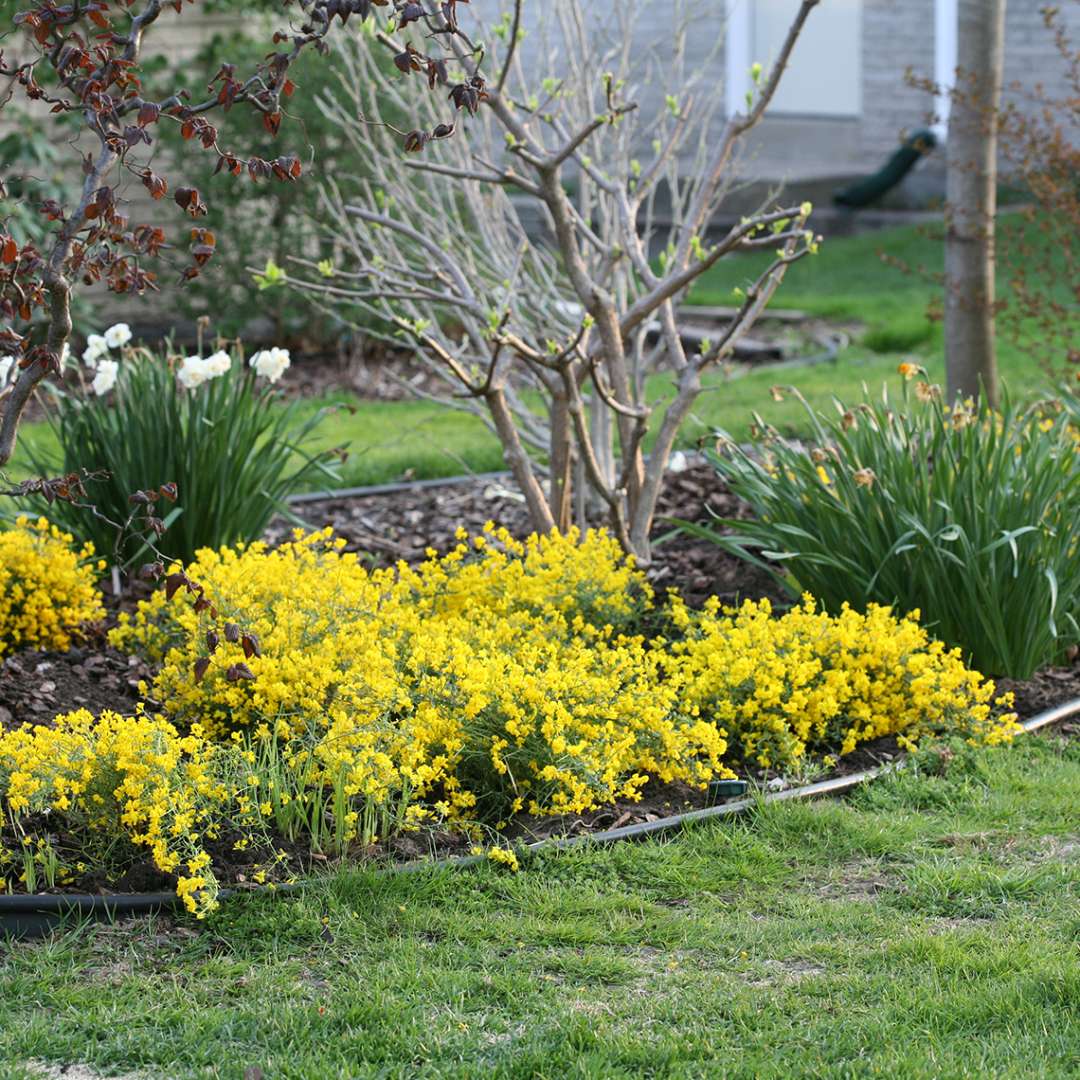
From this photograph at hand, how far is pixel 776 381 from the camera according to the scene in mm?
9633

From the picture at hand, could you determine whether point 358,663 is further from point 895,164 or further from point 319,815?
point 895,164

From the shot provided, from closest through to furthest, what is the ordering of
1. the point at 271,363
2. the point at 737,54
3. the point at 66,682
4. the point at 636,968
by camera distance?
the point at 636,968
the point at 66,682
the point at 271,363
the point at 737,54

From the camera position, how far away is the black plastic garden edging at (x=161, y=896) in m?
3.33

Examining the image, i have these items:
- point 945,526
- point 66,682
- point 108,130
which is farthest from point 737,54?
point 108,130

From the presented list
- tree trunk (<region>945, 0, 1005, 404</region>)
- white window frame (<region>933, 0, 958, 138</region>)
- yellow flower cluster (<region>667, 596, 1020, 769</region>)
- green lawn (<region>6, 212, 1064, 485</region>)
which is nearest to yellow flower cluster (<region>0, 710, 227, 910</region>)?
yellow flower cluster (<region>667, 596, 1020, 769</region>)

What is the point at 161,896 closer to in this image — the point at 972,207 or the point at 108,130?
the point at 108,130

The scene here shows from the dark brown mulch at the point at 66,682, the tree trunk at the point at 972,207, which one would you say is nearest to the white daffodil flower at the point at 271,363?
the dark brown mulch at the point at 66,682

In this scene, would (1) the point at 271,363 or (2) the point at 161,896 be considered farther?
(1) the point at 271,363

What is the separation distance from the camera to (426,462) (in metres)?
7.81

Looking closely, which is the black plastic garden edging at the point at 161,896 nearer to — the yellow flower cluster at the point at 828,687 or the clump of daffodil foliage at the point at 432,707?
the clump of daffodil foliage at the point at 432,707

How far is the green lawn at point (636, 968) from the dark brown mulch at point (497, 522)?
1.73 m

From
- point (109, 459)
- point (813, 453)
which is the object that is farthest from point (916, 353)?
point (109, 459)

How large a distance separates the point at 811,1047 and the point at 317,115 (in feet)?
28.2

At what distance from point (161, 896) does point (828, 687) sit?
186cm
